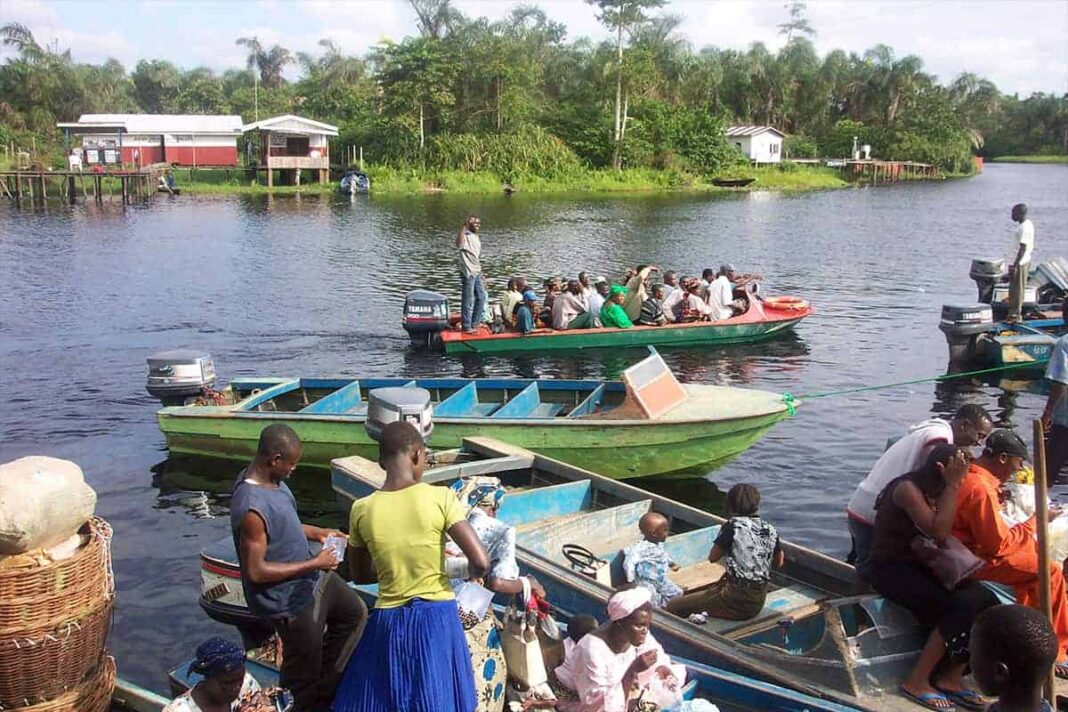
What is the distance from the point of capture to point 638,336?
19.0 meters

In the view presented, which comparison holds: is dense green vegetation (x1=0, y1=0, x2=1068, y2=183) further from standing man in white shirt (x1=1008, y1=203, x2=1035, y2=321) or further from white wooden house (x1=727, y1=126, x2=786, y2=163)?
standing man in white shirt (x1=1008, y1=203, x2=1035, y2=321)

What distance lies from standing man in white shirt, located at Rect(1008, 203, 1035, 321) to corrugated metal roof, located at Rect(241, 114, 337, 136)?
4980cm

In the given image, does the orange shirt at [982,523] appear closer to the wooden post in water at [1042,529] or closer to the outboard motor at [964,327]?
the wooden post in water at [1042,529]

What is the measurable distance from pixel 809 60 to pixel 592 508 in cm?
9769

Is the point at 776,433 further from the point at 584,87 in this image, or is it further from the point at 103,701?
the point at 584,87

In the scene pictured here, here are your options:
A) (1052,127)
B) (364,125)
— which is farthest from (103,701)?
(1052,127)

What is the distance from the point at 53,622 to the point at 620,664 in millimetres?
3050

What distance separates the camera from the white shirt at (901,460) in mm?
6547

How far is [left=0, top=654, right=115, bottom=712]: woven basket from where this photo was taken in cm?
548

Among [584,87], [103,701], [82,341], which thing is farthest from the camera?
[584,87]

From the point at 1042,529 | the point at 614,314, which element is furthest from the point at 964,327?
the point at 1042,529

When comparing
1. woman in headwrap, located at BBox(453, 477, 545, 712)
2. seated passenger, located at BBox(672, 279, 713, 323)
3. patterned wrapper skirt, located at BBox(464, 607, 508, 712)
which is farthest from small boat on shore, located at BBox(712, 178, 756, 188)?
patterned wrapper skirt, located at BBox(464, 607, 508, 712)

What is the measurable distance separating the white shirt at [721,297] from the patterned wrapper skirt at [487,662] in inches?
587

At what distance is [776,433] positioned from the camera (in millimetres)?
14945
